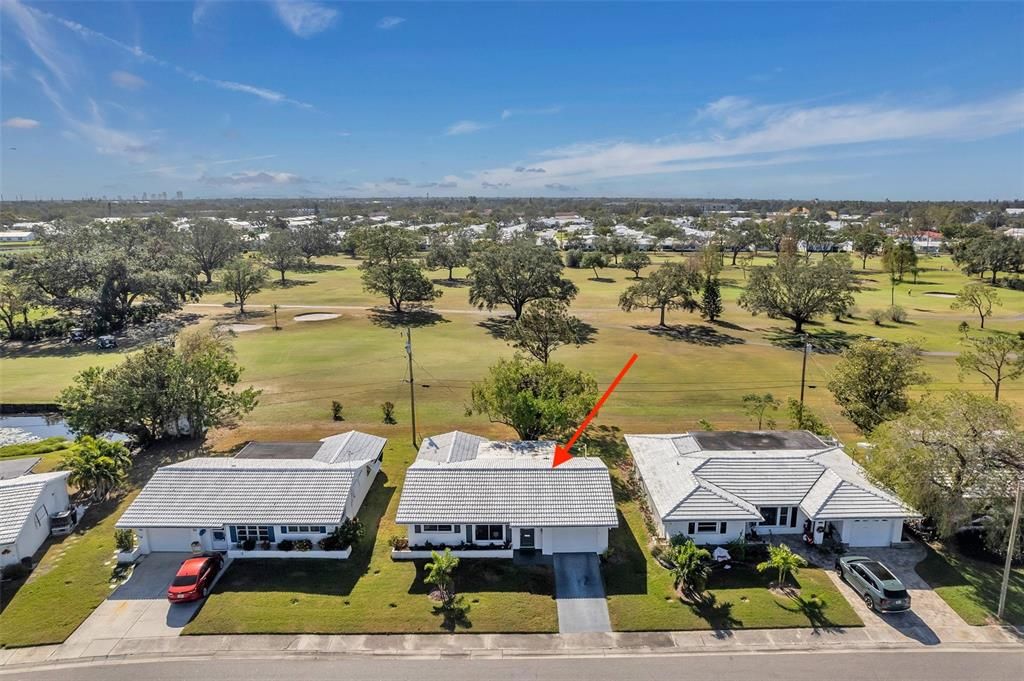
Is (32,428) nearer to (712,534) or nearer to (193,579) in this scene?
(193,579)

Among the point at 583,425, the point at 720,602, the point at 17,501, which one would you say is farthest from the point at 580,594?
the point at 17,501

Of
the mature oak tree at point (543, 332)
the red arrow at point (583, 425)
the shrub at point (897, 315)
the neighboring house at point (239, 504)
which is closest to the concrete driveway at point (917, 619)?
the red arrow at point (583, 425)

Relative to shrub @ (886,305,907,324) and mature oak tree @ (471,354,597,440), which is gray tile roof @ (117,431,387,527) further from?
shrub @ (886,305,907,324)

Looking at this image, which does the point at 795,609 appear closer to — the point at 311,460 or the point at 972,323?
the point at 311,460

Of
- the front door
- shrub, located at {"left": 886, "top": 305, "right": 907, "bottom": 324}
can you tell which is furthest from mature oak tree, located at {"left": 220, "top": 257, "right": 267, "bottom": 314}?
shrub, located at {"left": 886, "top": 305, "right": 907, "bottom": 324}

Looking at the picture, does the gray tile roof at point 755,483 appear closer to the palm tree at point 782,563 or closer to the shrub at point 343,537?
the palm tree at point 782,563

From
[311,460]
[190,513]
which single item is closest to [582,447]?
[311,460]
